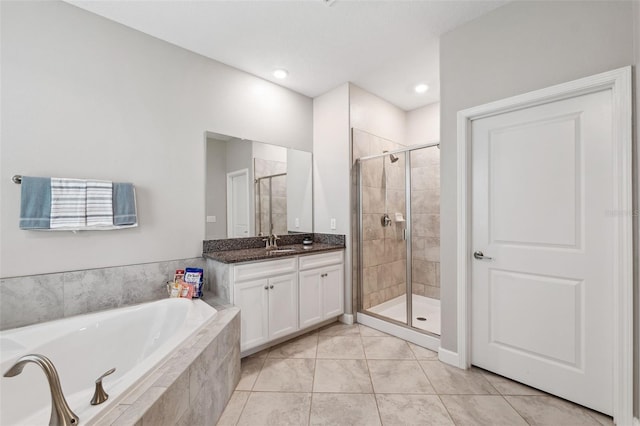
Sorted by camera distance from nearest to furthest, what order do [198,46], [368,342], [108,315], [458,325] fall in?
1. [108,315]
2. [458,325]
3. [198,46]
4. [368,342]

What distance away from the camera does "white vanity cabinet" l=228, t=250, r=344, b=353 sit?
7.26 feet

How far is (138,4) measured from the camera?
1898 mm

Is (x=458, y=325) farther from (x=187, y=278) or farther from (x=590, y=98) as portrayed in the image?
(x=187, y=278)

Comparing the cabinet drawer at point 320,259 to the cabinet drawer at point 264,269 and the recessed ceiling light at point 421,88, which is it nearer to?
the cabinet drawer at point 264,269

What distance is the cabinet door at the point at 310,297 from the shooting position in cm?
263

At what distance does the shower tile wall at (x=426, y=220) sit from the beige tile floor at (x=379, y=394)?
0.91 meters

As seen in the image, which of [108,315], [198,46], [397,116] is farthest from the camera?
[397,116]

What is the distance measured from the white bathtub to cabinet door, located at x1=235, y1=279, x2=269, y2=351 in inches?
12.1

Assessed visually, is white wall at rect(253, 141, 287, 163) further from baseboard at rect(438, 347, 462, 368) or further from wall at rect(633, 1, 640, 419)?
wall at rect(633, 1, 640, 419)

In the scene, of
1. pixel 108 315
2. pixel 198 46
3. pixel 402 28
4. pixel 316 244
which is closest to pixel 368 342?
pixel 316 244

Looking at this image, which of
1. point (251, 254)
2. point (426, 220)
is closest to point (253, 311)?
point (251, 254)

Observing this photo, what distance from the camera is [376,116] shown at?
135 inches

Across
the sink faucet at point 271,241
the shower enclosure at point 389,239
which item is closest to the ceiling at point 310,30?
the shower enclosure at point 389,239

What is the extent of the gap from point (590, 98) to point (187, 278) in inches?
119
